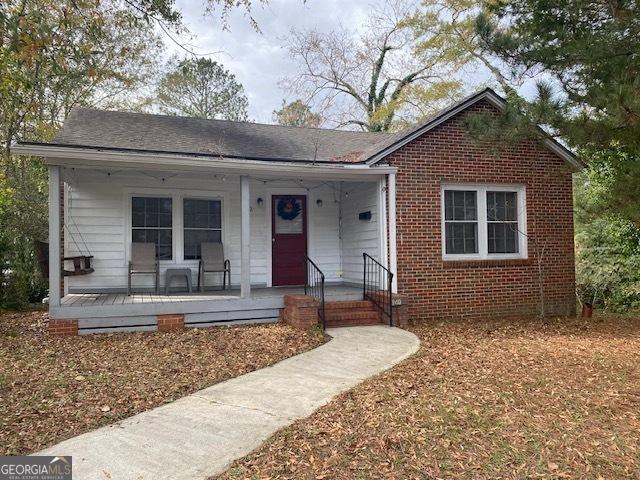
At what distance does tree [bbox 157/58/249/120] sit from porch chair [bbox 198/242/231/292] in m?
15.4

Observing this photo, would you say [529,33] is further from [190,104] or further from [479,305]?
[190,104]

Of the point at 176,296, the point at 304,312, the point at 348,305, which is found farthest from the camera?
the point at 176,296

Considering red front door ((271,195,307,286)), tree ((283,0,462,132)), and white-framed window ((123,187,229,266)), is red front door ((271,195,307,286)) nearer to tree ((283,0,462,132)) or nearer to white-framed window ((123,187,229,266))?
white-framed window ((123,187,229,266))

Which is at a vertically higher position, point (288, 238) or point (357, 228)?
point (357, 228)

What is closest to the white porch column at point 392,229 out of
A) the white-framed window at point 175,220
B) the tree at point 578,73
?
the tree at point 578,73

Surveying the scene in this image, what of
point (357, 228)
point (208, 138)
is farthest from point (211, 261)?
point (357, 228)

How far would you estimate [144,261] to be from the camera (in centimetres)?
877

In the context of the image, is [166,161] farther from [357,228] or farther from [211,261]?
[357,228]

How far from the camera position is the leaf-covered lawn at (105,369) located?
389 centimetres

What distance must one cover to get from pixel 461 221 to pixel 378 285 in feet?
6.67

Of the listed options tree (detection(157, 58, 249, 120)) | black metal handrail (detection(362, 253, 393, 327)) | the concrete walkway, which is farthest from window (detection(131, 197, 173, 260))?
tree (detection(157, 58, 249, 120))

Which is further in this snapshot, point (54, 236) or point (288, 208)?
point (288, 208)

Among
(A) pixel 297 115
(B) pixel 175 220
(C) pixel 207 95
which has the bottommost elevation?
(B) pixel 175 220

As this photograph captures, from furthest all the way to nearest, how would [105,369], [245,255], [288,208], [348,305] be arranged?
[288,208] → [348,305] → [245,255] → [105,369]
